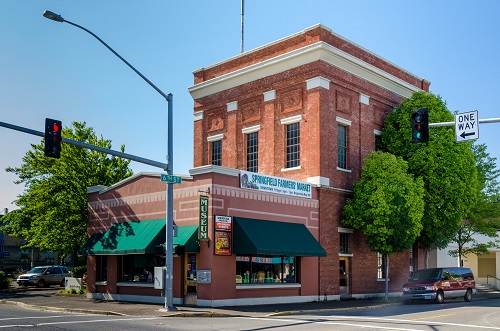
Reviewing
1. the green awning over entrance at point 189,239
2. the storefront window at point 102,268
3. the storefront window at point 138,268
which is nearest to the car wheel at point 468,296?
the green awning over entrance at point 189,239

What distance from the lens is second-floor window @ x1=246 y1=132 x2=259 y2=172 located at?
35.9m

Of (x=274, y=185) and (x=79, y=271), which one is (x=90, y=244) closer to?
(x=79, y=271)

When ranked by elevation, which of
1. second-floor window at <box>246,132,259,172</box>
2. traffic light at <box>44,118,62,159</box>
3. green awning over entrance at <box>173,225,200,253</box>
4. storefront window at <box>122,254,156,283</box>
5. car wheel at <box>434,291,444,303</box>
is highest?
second-floor window at <box>246,132,259,172</box>

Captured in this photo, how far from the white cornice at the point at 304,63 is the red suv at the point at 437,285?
12101mm

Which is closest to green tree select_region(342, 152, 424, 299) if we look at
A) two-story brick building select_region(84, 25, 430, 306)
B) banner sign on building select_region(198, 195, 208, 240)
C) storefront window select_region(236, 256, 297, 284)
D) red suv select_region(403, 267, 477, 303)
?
two-story brick building select_region(84, 25, 430, 306)

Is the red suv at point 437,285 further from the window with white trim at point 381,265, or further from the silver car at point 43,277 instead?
the silver car at point 43,277

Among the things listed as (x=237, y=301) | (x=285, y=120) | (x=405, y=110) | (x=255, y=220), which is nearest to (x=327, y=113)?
(x=285, y=120)

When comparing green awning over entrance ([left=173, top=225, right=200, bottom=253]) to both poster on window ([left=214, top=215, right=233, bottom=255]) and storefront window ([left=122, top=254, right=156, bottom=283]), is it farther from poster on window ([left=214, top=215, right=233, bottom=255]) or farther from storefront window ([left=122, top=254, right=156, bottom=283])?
storefront window ([left=122, top=254, right=156, bottom=283])

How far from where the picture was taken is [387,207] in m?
30.6

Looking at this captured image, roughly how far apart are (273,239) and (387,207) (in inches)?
282

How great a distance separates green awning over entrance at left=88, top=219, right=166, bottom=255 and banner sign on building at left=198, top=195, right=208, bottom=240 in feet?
9.67

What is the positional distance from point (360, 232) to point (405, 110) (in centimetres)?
807

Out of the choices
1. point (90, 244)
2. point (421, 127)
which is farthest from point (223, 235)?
point (421, 127)

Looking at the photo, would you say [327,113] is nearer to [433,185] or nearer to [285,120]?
[285,120]
